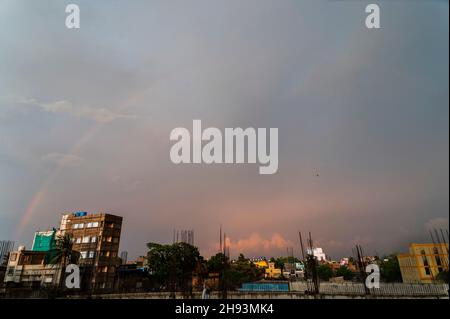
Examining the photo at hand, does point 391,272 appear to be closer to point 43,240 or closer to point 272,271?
point 272,271

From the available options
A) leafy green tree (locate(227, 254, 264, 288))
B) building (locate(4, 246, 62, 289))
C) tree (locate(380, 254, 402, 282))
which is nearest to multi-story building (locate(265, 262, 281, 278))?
leafy green tree (locate(227, 254, 264, 288))

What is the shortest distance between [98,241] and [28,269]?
42.4 ft

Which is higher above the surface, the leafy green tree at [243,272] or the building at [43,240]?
the building at [43,240]

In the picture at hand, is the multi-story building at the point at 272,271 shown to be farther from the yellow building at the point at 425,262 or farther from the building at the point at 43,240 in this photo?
the building at the point at 43,240

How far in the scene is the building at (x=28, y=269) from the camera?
46.7 meters

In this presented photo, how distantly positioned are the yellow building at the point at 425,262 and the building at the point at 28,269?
64129mm

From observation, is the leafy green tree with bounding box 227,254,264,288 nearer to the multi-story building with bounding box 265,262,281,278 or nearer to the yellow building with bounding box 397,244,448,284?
the yellow building with bounding box 397,244,448,284

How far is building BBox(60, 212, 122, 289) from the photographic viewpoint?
154 ft

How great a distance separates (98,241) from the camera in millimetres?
48250

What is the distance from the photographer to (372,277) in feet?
96.6

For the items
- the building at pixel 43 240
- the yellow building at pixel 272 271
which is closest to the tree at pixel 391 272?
the yellow building at pixel 272 271

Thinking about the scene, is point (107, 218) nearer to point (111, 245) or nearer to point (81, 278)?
point (111, 245)

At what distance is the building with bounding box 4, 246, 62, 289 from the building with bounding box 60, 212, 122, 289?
4.89m
